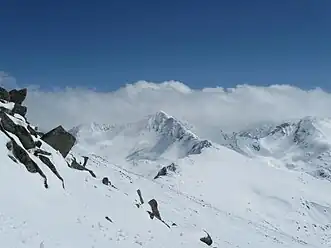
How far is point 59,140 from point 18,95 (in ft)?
22.0

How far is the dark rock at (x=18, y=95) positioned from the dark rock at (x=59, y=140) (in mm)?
5270

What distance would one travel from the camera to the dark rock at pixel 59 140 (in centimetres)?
3678

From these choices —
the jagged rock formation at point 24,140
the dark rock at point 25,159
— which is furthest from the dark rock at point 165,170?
the dark rock at point 25,159

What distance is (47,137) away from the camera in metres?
36.9

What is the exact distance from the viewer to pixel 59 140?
3719 cm

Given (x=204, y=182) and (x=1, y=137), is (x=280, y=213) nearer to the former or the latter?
(x=204, y=182)

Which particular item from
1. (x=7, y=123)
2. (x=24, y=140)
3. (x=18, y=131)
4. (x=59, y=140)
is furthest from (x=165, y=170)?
(x=7, y=123)

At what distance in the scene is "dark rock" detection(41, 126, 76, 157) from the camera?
3678 centimetres

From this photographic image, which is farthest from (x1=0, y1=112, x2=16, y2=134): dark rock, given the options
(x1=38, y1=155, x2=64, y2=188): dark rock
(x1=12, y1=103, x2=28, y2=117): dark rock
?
(x1=12, y1=103, x2=28, y2=117): dark rock

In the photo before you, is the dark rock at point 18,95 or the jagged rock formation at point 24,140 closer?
the jagged rock formation at point 24,140

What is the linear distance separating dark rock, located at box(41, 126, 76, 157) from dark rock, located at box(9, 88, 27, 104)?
5270 millimetres

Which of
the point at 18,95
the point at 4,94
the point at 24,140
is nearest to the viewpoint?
the point at 24,140

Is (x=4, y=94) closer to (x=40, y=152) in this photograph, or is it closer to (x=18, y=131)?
(x=18, y=131)

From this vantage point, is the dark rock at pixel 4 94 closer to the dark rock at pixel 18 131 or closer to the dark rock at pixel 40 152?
the dark rock at pixel 18 131
